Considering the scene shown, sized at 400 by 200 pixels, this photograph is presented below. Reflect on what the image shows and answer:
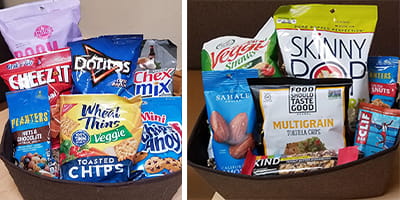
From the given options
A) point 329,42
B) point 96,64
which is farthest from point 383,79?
point 96,64

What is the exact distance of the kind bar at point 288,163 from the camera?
0.76m

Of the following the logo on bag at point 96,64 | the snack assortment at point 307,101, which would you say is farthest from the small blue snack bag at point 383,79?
the logo on bag at point 96,64

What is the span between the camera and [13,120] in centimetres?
84

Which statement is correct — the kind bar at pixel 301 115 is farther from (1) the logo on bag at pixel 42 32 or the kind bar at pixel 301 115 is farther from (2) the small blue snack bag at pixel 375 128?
(1) the logo on bag at pixel 42 32

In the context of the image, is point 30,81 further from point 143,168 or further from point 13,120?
point 143,168

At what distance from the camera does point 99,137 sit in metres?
0.81

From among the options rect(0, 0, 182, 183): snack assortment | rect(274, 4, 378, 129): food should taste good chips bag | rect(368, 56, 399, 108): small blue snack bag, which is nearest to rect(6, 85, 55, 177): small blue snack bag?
rect(0, 0, 182, 183): snack assortment

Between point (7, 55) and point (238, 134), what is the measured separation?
2.70ft

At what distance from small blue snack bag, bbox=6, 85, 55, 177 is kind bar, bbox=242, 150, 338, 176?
0.32 meters

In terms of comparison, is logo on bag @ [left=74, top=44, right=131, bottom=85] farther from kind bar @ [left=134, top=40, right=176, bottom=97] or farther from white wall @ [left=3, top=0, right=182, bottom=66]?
white wall @ [left=3, top=0, right=182, bottom=66]

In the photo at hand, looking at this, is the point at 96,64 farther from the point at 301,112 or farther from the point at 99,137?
the point at 301,112

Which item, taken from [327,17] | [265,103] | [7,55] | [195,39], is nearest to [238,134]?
[265,103]

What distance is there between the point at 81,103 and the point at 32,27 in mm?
226

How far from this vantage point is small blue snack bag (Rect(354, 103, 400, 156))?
784 millimetres
